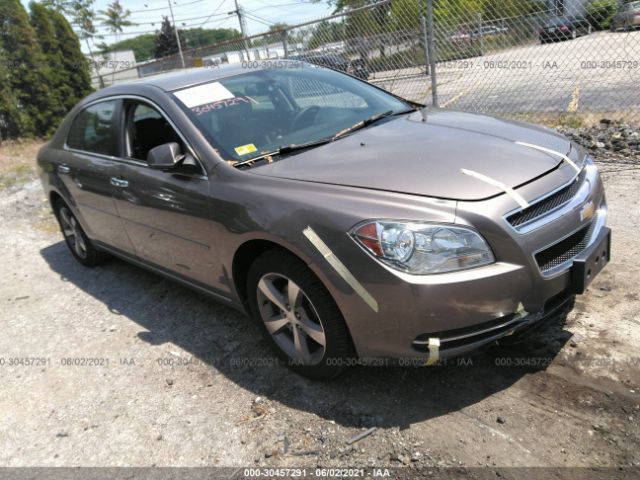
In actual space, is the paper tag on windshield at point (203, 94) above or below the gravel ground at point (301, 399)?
above

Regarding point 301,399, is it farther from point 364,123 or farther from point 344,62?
point 344,62

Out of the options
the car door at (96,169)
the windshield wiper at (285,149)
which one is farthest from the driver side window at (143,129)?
the windshield wiper at (285,149)

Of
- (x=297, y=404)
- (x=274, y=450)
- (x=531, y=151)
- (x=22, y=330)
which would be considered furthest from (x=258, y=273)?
(x=22, y=330)

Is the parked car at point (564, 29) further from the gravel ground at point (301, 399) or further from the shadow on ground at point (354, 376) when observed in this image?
the shadow on ground at point (354, 376)

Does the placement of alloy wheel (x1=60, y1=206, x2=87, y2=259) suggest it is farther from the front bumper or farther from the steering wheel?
the front bumper

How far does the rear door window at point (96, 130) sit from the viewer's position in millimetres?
4074

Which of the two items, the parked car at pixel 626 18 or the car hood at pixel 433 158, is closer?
the car hood at pixel 433 158

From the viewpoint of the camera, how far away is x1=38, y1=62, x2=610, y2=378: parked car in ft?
7.50

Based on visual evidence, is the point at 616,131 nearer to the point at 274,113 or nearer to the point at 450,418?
the point at 274,113

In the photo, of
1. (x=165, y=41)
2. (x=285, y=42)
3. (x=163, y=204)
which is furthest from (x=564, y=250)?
(x=165, y=41)

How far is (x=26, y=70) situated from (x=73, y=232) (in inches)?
417

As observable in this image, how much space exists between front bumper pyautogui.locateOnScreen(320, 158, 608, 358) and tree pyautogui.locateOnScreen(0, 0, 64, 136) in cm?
1419

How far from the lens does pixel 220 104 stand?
343cm

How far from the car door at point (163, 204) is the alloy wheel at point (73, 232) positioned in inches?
57.7
